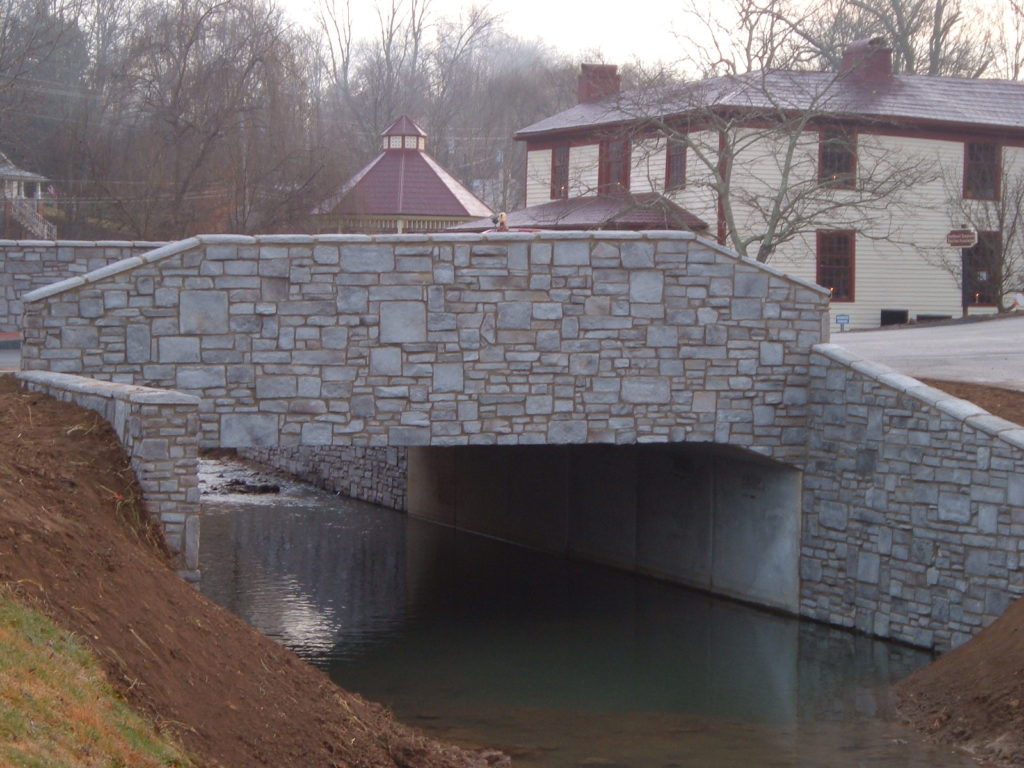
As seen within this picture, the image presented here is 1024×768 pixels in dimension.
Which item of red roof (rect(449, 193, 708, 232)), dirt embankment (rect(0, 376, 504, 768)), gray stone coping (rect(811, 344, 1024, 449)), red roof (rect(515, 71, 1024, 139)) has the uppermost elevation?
red roof (rect(515, 71, 1024, 139))

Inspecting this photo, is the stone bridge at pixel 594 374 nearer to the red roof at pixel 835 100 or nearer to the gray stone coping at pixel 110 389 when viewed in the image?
the gray stone coping at pixel 110 389

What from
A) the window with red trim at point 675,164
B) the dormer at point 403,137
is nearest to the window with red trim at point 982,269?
the window with red trim at point 675,164

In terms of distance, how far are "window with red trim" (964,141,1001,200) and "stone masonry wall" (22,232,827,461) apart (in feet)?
64.0

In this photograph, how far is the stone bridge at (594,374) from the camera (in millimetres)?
13969

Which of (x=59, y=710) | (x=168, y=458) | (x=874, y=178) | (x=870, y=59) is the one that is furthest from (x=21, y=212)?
(x=59, y=710)

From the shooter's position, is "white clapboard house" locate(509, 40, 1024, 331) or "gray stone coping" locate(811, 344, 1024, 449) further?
"white clapboard house" locate(509, 40, 1024, 331)

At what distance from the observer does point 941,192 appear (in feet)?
110

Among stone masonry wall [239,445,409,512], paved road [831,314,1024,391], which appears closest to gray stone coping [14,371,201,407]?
paved road [831,314,1024,391]

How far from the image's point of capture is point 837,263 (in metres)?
32.7

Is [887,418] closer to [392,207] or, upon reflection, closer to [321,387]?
[321,387]

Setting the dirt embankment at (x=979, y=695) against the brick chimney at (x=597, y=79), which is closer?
the dirt embankment at (x=979, y=695)

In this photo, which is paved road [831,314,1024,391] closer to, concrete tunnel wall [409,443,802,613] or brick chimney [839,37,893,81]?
concrete tunnel wall [409,443,802,613]

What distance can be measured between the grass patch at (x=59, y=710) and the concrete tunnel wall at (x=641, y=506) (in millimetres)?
10934

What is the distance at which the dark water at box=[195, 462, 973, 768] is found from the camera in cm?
1212
